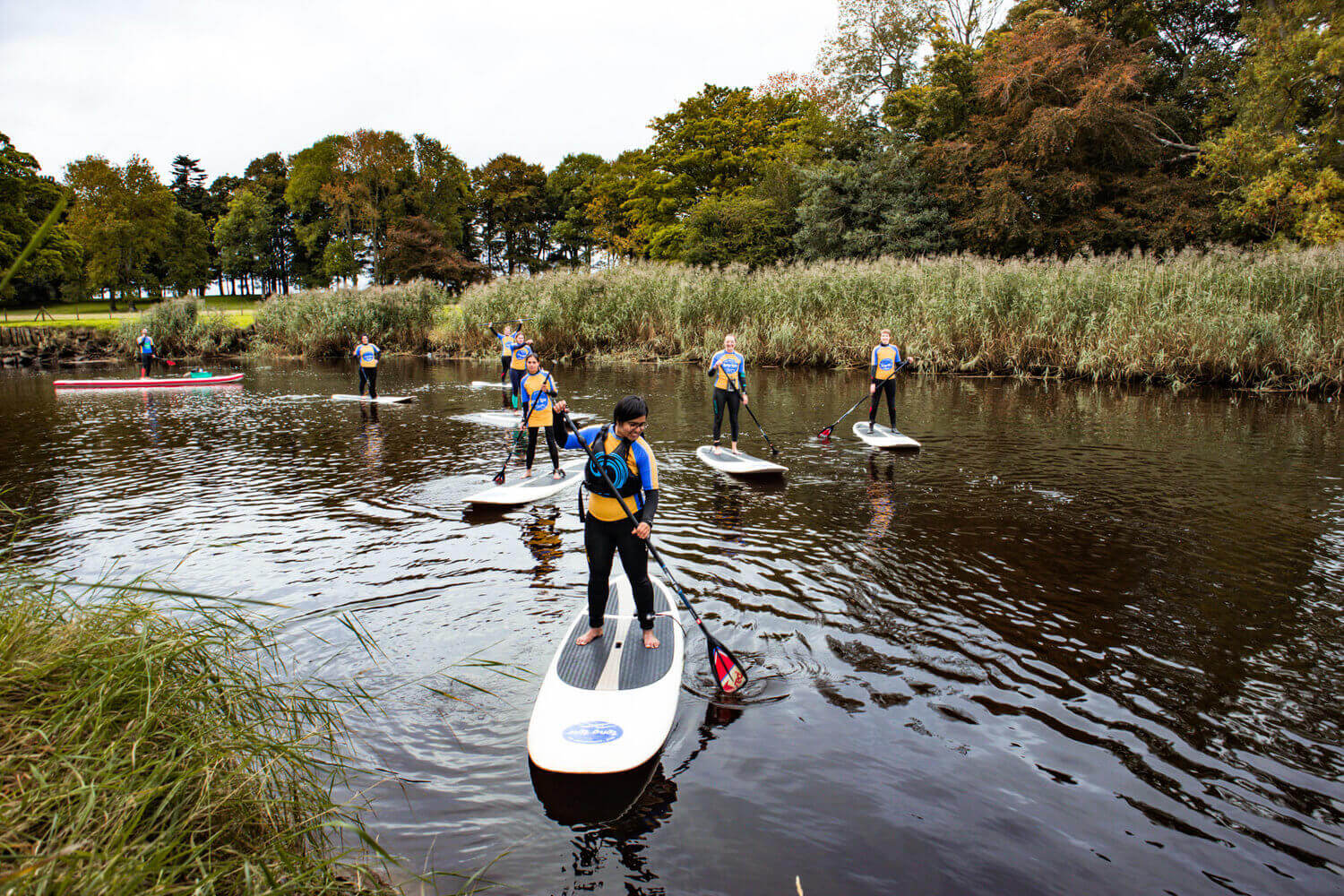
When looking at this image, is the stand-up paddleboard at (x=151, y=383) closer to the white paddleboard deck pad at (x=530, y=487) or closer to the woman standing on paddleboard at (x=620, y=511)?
the white paddleboard deck pad at (x=530, y=487)

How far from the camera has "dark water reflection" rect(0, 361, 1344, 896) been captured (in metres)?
3.48

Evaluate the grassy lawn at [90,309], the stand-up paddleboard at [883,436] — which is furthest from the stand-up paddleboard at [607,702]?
the grassy lawn at [90,309]

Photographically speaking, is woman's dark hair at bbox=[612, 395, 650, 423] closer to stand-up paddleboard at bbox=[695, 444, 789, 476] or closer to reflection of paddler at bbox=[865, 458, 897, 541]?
reflection of paddler at bbox=[865, 458, 897, 541]

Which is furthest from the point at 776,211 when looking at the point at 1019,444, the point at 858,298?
the point at 1019,444

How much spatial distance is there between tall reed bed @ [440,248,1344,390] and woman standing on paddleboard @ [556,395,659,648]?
18618 millimetres

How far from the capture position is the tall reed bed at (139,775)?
2.19 metres

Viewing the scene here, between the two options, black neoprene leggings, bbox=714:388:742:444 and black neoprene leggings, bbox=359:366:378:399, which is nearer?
black neoprene leggings, bbox=714:388:742:444

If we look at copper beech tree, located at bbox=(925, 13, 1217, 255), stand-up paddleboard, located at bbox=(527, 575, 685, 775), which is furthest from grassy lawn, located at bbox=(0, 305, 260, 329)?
stand-up paddleboard, located at bbox=(527, 575, 685, 775)

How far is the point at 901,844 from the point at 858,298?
73.6ft

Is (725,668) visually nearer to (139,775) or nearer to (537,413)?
(139,775)

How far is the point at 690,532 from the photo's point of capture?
8.23 meters

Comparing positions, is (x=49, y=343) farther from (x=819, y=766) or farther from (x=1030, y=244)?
(x=1030, y=244)

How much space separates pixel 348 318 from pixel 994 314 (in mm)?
29272

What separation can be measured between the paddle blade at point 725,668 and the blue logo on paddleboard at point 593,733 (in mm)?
924
